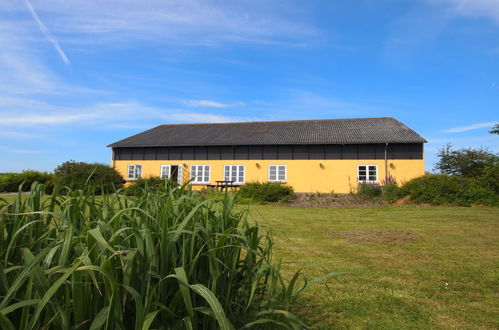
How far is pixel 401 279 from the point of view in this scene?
13.4 feet

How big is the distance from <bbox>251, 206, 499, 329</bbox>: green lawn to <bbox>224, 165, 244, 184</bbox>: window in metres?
17.0

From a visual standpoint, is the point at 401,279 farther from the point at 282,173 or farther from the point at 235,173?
the point at 235,173

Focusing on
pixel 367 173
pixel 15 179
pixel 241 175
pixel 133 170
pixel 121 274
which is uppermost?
pixel 133 170

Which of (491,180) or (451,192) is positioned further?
(491,180)

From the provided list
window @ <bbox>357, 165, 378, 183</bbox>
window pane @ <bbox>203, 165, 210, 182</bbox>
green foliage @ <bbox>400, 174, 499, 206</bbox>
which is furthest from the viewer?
window pane @ <bbox>203, 165, 210, 182</bbox>

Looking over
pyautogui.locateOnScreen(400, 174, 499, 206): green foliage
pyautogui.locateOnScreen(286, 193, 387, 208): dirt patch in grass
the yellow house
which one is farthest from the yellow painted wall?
pyautogui.locateOnScreen(400, 174, 499, 206): green foliage

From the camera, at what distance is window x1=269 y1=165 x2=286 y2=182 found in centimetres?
2378

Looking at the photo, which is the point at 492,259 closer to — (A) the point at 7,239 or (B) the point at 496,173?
(A) the point at 7,239

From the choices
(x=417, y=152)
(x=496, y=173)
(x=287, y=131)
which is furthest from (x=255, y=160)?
(x=496, y=173)

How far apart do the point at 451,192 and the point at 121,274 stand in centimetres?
1671

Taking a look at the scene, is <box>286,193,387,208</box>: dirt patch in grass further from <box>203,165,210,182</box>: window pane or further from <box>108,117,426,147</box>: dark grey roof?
<box>203,165,210,182</box>: window pane

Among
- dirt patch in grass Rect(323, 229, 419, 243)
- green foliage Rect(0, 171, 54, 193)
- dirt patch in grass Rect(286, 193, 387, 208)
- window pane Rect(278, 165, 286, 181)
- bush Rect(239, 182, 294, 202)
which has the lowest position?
dirt patch in grass Rect(323, 229, 419, 243)

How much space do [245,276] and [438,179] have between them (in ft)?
52.4

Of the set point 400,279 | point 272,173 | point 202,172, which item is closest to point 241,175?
point 272,173
